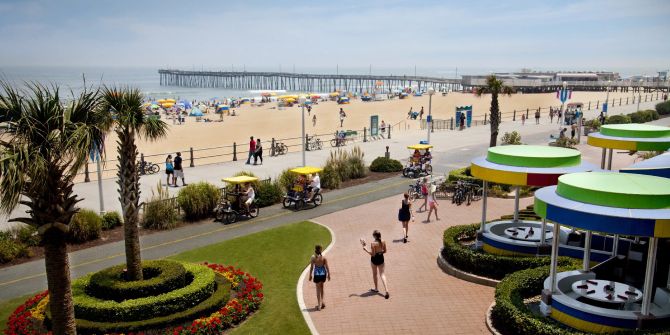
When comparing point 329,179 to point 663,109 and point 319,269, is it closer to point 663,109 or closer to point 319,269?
point 319,269

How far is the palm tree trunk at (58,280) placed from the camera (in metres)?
7.96

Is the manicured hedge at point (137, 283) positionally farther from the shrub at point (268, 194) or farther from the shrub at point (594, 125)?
the shrub at point (594, 125)

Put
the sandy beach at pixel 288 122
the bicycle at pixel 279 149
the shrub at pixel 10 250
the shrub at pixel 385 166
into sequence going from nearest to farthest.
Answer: the shrub at pixel 10 250 → the shrub at pixel 385 166 → the bicycle at pixel 279 149 → the sandy beach at pixel 288 122

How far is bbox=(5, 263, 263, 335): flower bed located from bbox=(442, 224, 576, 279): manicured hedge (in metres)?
5.02

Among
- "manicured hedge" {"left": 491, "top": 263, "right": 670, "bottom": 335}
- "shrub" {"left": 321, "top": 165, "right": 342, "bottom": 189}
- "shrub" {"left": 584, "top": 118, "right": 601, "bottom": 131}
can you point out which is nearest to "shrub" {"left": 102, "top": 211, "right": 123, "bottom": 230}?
"shrub" {"left": 321, "top": 165, "right": 342, "bottom": 189}

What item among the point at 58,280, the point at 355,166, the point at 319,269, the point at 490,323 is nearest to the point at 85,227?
the point at 319,269

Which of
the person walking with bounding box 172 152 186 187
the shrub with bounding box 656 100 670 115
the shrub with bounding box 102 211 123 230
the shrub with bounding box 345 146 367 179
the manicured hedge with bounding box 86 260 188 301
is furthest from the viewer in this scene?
the shrub with bounding box 656 100 670 115

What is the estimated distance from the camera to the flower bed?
10.4 m

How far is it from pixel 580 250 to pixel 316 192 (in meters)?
10.6

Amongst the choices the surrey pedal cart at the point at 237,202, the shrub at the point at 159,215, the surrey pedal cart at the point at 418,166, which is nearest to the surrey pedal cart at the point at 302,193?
the surrey pedal cart at the point at 237,202

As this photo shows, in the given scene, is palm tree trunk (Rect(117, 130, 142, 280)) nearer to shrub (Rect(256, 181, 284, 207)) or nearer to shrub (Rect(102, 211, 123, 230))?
shrub (Rect(102, 211, 123, 230))

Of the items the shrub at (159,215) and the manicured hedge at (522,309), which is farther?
the shrub at (159,215)

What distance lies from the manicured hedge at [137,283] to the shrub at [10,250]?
4840 millimetres

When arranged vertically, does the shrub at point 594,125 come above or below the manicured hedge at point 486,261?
above
